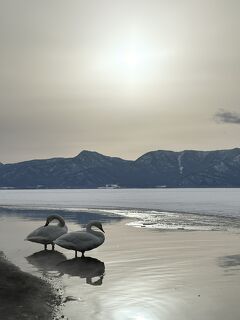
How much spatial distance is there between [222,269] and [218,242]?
1075 centimetres

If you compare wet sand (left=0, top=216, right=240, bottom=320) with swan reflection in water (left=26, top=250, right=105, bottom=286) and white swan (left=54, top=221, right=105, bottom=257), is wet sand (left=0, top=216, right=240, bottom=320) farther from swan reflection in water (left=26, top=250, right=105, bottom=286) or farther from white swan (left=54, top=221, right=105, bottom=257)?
white swan (left=54, top=221, right=105, bottom=257)

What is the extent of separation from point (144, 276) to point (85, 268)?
3.45m

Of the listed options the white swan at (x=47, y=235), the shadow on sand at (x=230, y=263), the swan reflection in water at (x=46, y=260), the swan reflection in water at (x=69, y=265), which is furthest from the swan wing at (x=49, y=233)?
the shadow on sand at (x=230, y=263)

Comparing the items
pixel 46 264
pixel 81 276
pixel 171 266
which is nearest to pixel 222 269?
pixel 171 266

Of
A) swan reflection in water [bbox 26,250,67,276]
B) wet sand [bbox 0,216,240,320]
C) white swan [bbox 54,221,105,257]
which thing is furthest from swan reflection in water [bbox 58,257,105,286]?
white swan [bbox 54,221,105,257]

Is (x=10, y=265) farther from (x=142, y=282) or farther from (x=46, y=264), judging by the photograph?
(x=142, y=282)

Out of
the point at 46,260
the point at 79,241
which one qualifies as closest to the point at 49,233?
the point at 46,260

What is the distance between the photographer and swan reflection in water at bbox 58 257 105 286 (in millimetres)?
19594

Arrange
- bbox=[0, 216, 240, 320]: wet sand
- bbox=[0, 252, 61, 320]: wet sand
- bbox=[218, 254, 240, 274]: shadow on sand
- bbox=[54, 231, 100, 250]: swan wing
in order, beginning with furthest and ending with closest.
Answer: bbox=[54, 231, 100, 250]: swan wing < bbox=[218, 254, 240, 274]: shadow on sand < bbox=[0, 216, 240, 320]: wet sand < bbox=[0, 252, 61, 320]: wet sand

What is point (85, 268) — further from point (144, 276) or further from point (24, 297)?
point (24, 297)

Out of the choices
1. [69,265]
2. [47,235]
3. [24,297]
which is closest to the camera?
[24,297]

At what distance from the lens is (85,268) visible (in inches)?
858

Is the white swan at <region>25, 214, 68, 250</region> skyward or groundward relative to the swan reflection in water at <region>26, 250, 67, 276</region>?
skyward

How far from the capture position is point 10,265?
22.3 metres
